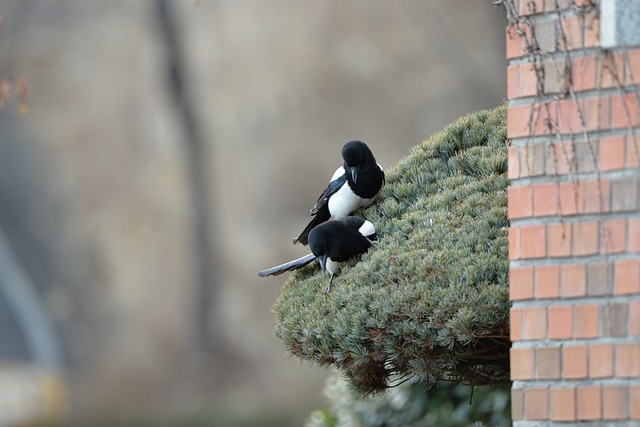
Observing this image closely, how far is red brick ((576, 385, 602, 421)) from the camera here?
3045 mm

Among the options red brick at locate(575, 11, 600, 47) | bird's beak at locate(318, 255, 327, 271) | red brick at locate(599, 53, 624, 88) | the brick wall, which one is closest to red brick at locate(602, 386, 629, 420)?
the brick wall

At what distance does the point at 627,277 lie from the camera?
3.03 metres

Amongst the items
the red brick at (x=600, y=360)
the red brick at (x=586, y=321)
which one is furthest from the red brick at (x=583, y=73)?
the red brick at (x=600, y=360)

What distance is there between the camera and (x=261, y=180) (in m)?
11.5

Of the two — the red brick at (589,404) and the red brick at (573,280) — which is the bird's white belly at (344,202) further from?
the red brick at (589,404)

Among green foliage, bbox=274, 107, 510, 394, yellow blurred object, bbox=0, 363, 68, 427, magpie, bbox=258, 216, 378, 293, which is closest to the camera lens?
green foliage, bbox=274, 107, 510, 394

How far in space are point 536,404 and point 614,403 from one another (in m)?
0.23

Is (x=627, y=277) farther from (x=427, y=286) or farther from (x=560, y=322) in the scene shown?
(x=427, y=286)

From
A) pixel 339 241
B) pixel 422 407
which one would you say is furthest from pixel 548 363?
pixel 422 407

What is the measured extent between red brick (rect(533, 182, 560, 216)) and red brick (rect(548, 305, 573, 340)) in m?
0.28

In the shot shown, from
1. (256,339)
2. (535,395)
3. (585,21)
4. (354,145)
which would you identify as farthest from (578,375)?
(256,339)

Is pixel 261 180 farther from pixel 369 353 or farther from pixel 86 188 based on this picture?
pixel 369 353

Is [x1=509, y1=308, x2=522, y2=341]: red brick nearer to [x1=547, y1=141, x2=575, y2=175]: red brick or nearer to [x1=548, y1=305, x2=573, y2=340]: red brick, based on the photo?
[x1=548, y1=305, x2=573, y2=340]: red brick

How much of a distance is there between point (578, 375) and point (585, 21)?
1.02m
